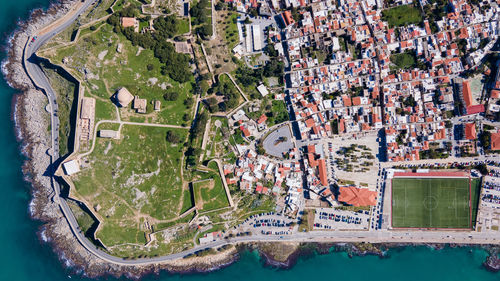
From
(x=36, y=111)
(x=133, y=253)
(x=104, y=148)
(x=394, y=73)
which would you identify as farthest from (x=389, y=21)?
(x=36, y=111)

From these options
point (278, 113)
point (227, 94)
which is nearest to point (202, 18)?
point (227, 94)

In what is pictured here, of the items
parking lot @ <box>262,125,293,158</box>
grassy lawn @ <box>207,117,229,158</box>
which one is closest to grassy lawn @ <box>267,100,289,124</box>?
parking lot @ <box>262,125,293,158</box>

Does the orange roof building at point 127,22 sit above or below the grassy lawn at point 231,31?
above

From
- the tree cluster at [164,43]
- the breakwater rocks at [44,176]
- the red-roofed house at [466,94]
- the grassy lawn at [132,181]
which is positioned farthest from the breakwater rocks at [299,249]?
the tree cluster at [164,43]

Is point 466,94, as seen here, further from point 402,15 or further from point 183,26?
point 183,26

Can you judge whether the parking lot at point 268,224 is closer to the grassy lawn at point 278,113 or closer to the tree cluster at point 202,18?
the grassy lawn at point 278,113

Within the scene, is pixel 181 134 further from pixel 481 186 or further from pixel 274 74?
pixel 481 186
